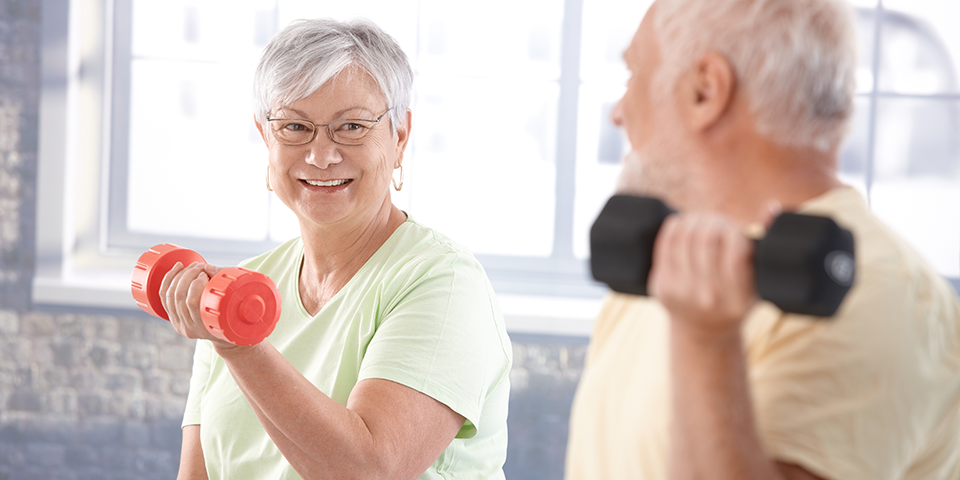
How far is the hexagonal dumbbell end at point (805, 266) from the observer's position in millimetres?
473

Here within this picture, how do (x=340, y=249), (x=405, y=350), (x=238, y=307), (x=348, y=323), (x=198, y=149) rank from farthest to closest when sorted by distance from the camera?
1. (x=198, y=149)
2. (x=340, y=249)
3. (x=348, y=323)
4. (x=405, y=350)
5. (x=238, y=307)

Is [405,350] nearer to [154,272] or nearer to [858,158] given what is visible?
[154,272]

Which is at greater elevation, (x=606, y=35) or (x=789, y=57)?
(x=606, y=35)

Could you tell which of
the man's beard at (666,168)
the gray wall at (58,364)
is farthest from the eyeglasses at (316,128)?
the gray wall at (58,364)

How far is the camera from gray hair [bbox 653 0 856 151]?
26.0 inches

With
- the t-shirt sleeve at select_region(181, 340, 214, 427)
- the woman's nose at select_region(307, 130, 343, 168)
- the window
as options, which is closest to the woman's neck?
the woman's nose at select_region(307, 130, 343, 168)

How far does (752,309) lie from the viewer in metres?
0.53

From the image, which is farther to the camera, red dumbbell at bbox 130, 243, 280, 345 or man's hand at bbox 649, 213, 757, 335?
red dumbbell at bbox 130, 243, 280, 345

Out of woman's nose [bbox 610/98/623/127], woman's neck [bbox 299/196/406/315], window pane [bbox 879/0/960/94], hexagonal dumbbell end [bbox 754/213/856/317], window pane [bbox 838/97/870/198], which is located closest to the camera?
hexagonal dumbbell end [bbox 754/213/856/317]

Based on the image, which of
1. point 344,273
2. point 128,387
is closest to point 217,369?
point 344,273

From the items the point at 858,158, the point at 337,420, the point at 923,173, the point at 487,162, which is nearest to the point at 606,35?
the point at 487,162

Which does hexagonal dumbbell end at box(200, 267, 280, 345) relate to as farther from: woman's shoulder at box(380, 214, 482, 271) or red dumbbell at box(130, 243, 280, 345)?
woman's shoulder at box(380, 214, 482, 271)

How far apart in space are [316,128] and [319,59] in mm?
121

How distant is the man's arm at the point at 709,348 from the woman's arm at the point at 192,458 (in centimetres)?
110
